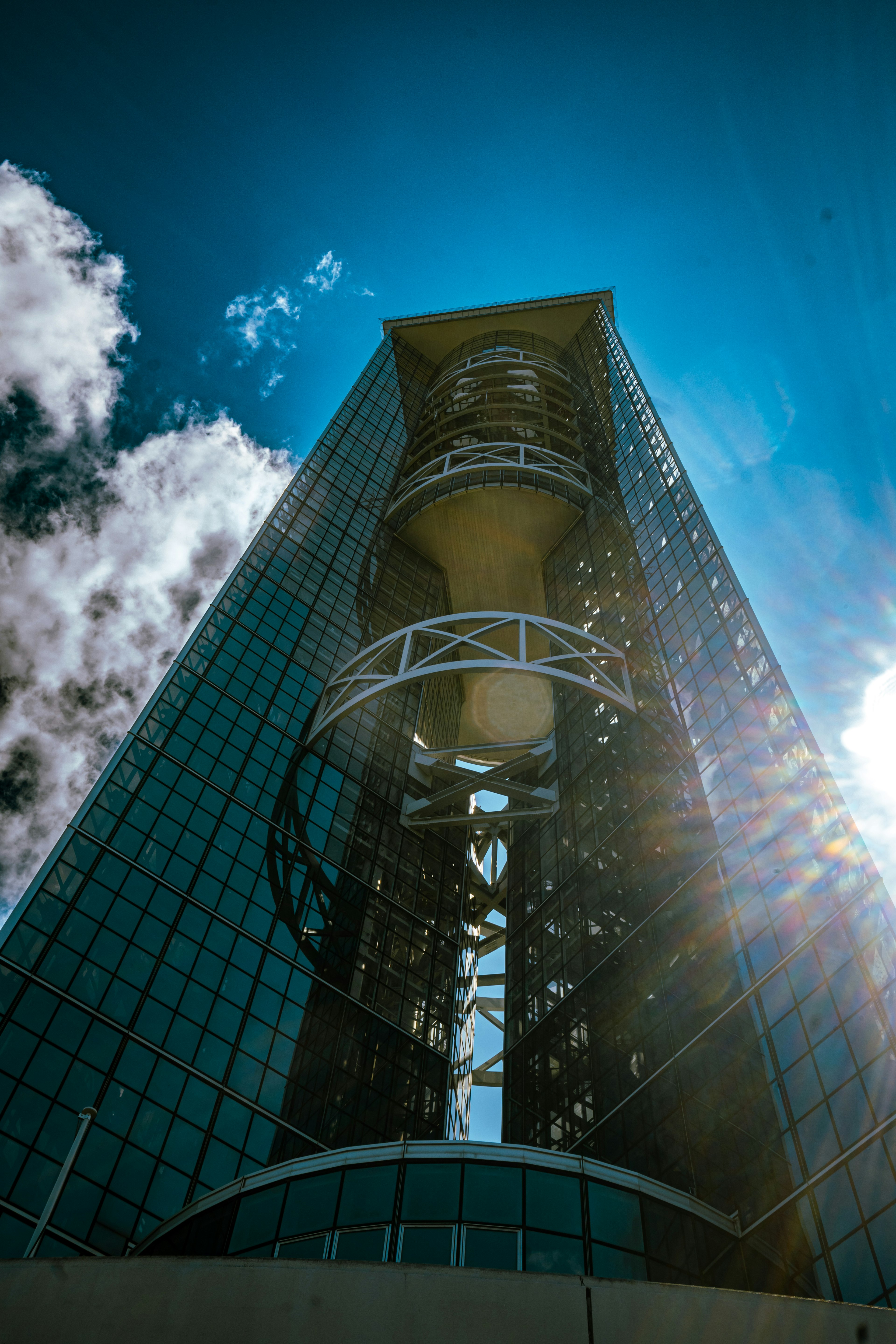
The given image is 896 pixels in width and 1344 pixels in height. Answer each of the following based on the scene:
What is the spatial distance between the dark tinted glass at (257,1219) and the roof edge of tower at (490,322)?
307 feet

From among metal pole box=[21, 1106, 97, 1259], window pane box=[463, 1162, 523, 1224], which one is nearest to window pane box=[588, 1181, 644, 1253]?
window pane box=[463, 1162, 523, 1224]

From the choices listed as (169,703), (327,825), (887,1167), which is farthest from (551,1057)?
(169,703)

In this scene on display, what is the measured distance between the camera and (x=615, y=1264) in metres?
23.1

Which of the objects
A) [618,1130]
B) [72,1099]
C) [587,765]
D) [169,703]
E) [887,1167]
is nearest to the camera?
[887,1167]

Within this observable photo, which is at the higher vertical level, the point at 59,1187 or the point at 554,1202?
the point at 554,1202

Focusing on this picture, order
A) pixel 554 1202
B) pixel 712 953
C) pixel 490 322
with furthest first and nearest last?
1. pixel 490 322
2. pixel 712 953
3. pixel 554 1202

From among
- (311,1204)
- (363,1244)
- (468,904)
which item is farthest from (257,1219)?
(468,904)

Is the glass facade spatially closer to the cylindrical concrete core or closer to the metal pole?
the metal pole

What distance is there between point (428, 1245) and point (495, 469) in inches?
2312

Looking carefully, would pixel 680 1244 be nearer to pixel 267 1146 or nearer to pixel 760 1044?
pixel 760 1044

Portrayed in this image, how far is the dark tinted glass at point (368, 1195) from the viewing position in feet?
76.9

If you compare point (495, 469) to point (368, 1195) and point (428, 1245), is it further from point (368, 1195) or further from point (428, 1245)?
point (428, 1245)

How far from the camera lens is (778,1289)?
25234 mm

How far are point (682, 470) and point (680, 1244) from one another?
4841 centimetres
